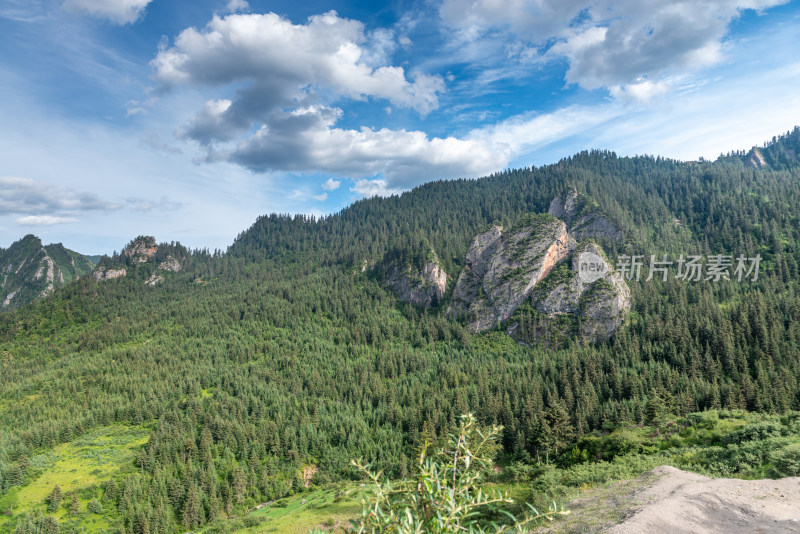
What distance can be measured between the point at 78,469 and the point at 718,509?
456ft

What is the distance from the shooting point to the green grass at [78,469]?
277 ft

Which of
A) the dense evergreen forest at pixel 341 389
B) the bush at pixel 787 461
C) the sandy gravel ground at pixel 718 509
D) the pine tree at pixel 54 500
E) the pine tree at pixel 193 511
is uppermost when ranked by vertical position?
the sandy gravel ground at pixel 718 509

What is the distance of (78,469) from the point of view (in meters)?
100

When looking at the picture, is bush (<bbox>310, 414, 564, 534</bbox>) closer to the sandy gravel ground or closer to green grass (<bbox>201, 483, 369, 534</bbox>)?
the sandy gravel ground

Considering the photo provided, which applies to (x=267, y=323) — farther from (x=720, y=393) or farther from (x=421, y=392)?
(x=720, y=393)

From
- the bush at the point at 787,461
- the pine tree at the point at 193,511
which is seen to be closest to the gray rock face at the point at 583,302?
the bush at the point at 787,461

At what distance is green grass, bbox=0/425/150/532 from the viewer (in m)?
84.6

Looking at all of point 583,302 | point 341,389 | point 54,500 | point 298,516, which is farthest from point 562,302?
point 54,500

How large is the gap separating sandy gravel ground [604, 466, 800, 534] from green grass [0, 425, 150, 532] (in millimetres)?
108978

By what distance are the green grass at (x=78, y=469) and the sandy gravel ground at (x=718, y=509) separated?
4290 inches

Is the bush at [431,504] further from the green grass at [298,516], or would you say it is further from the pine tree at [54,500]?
the pine tree at [54,500]

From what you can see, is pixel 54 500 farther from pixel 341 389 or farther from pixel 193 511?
pixel 341 389

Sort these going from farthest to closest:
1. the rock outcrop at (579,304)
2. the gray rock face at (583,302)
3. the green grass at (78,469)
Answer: the rock outcrop at (579,304) → the gray rock face at (583,302) → the green grass at (78,469)

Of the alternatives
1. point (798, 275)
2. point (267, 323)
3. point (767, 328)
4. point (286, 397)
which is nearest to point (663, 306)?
point (767, 328)
